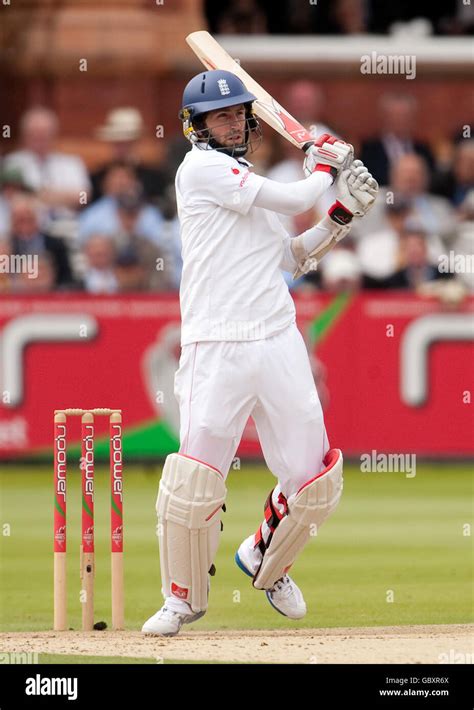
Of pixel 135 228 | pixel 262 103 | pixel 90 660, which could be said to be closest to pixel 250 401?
pixel 90 660

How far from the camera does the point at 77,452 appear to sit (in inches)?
587

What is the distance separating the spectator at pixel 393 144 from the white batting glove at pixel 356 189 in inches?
335

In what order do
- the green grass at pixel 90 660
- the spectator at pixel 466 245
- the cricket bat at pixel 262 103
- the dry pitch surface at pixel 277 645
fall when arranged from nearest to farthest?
the green grass at pixel 90 660
the dry pitch surface at pixel 277 645
the cricket bat at pixel 262 103
the spectator at pixel 466 245

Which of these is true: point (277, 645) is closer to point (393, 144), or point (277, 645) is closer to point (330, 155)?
point (330, 155)

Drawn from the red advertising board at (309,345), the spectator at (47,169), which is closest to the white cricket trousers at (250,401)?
the red advertising board at (309,345)

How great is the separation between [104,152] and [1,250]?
11.1 feet

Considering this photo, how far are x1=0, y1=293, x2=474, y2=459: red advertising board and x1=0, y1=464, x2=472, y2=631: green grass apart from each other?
1.13 ft

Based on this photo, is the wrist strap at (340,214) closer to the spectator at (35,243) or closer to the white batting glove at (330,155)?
the white batting glove at (330,155)

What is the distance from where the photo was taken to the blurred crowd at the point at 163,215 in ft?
51.0

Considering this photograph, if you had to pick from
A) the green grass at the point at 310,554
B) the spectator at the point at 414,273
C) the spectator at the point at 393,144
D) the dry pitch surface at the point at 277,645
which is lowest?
the green grass at the point at 310,554

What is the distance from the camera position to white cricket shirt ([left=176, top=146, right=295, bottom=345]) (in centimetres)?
816

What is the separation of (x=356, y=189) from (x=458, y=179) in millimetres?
8912

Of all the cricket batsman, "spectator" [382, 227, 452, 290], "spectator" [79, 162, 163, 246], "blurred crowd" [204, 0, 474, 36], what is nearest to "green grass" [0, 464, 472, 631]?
the cricket batsman

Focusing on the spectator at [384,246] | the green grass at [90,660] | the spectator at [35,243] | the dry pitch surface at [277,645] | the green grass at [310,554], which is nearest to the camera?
the green grass at [90,660]
